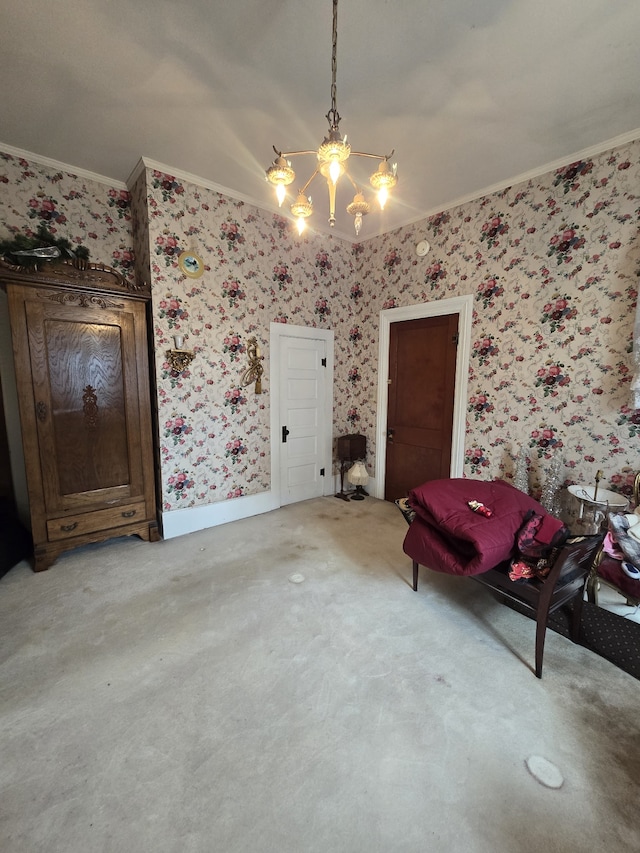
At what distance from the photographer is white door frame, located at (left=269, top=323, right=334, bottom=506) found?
3623mm

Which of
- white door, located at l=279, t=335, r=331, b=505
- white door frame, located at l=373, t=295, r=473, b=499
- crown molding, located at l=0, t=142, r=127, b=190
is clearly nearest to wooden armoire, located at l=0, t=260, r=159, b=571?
crown molding, located at l=0, t=142, r=127, b=190

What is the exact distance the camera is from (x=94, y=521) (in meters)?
2.70

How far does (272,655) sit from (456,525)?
1.17m

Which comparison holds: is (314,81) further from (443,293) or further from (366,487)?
(366,487)

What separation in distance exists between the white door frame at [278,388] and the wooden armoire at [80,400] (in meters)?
1.22

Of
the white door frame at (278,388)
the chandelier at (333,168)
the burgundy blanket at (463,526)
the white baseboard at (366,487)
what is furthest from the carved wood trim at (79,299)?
the white baseboard at (366,487)

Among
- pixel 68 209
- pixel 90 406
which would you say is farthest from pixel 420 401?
pixel 68 209

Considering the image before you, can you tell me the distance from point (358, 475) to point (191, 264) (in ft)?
9.00

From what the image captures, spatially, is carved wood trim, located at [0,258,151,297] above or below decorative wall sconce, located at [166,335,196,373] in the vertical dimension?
above

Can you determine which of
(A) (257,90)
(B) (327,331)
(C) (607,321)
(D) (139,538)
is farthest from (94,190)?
(C) (607,321)

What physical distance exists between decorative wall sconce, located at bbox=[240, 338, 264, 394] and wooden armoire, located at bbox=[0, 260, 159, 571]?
3.01 ft

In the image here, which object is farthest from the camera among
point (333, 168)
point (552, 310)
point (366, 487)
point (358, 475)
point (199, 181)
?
point (366, 487)

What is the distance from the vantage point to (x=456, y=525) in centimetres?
185

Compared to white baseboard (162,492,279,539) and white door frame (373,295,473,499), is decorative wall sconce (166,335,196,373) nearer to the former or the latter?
white baseboard (162,492,279,539)
